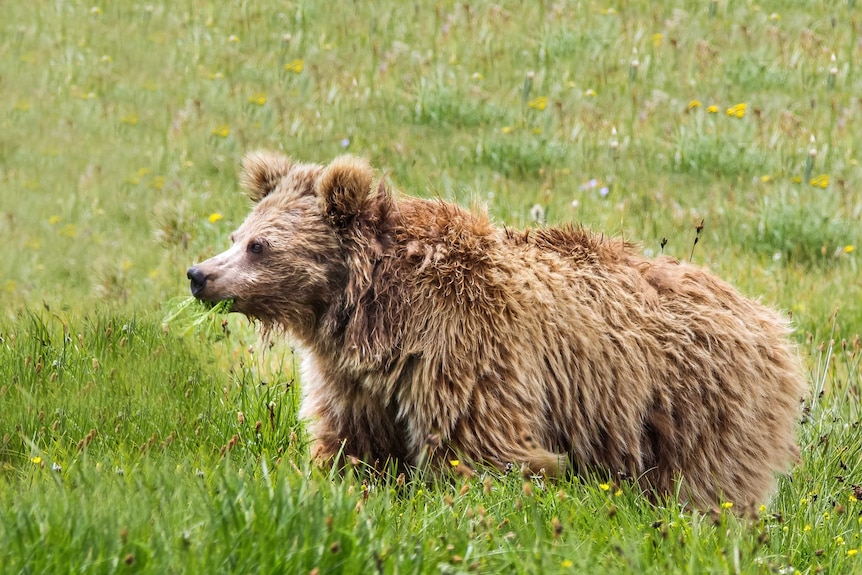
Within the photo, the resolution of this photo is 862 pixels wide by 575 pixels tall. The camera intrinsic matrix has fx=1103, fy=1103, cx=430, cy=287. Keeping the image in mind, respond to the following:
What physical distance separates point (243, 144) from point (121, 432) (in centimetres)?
529

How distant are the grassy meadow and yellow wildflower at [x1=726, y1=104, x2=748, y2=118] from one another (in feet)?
0.30

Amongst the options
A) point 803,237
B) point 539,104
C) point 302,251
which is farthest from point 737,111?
point 302,251

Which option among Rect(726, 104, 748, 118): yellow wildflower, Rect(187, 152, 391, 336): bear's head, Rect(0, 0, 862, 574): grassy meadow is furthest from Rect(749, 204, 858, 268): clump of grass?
Rect(187, 152, 391, 336): bear's head

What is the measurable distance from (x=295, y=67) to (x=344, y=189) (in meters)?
6.86

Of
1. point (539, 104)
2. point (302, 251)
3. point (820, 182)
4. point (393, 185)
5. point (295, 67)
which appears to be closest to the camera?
point (302, 251)

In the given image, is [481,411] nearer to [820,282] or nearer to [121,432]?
[121,432]

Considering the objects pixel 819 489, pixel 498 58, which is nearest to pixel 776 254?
pixel 819 489

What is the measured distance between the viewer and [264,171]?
4.55m

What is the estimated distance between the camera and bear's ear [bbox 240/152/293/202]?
453cm

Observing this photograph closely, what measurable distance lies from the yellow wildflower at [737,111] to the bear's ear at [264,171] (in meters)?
6.11

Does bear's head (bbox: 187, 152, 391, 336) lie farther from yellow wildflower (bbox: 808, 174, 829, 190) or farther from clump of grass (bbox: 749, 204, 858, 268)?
yellow wildflower (bbox: 808, 174, 829, 190)

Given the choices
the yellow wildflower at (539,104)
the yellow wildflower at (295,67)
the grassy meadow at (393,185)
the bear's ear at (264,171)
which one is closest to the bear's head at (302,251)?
the bear's ear at (264,171)

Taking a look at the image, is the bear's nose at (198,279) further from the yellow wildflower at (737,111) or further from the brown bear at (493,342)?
the yellow wildflower at (737,111)

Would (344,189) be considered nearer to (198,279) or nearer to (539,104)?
(198,279)
